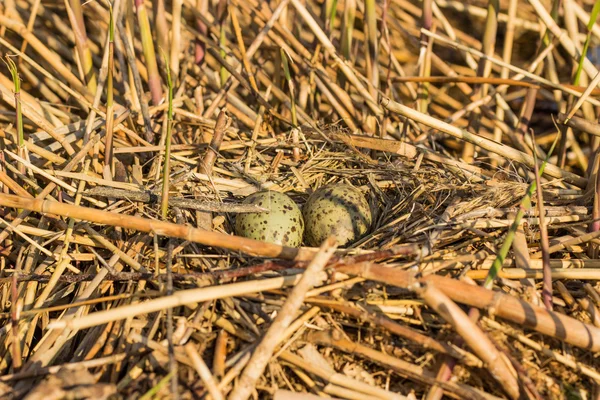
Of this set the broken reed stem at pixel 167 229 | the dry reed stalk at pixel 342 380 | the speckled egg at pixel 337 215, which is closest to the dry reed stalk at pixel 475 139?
the speckled egg at pixel 337 215

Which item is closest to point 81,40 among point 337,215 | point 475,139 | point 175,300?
point 337,215

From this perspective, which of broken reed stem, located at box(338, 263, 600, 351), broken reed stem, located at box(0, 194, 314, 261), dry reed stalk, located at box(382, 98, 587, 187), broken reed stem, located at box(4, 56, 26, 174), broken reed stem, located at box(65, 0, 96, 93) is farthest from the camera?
broken reed stem, located at box(65, 0, 96, 93)

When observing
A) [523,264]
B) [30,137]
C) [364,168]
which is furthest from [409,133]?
[30,137]

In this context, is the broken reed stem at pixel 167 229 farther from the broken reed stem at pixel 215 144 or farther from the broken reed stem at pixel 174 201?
the broken reed stem at pixel 215 144

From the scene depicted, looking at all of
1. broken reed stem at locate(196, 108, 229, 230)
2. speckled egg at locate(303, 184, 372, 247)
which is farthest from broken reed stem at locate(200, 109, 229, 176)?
speckled egg at locate(303, 184, 372, 247)

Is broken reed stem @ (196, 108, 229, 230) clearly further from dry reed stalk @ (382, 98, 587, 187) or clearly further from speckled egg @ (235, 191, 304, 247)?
dry reed stalk @ (382, 98, 587, 187)

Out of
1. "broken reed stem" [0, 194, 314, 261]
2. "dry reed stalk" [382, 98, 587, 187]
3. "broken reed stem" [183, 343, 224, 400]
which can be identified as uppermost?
"dry reed stalk" [382, 98, 587, 187]
